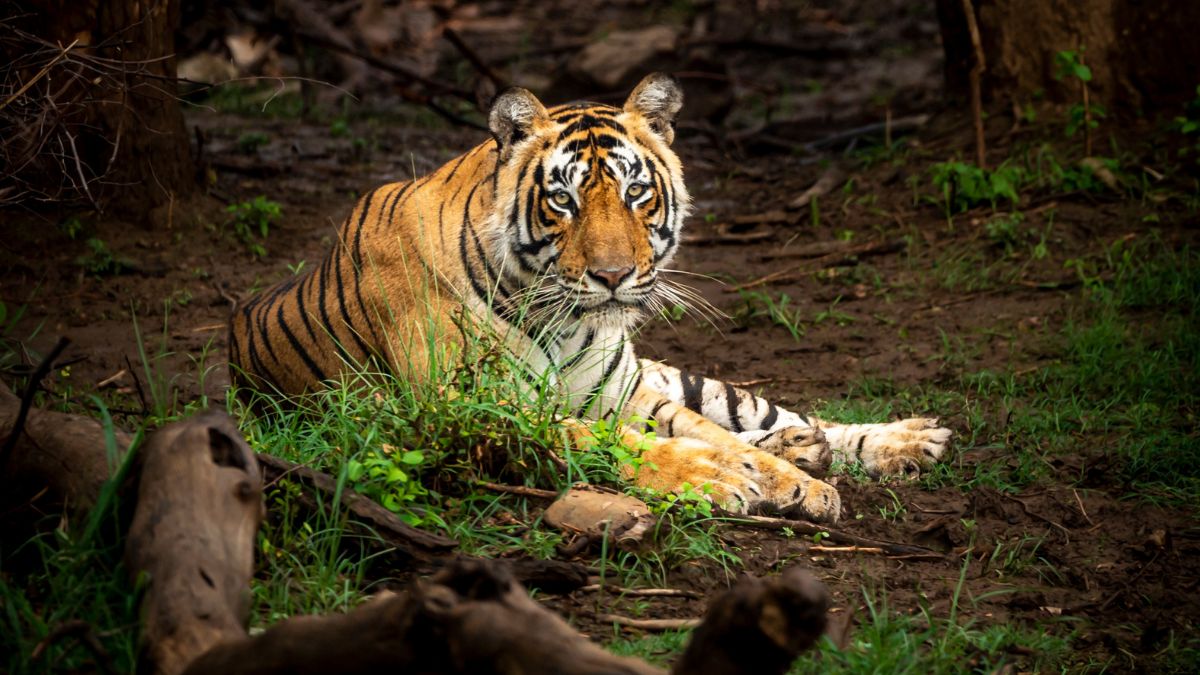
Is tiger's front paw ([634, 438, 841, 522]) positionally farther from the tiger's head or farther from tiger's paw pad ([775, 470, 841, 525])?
the tiger's head

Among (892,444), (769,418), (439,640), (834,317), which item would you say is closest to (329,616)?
(439,640)

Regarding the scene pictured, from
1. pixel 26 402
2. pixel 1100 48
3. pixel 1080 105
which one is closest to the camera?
pixel 26 402

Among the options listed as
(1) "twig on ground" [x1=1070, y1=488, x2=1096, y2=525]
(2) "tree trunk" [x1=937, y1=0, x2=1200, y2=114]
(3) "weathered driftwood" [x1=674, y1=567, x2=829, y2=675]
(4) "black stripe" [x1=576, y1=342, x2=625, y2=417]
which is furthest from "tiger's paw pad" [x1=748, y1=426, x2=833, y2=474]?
(2) "tree trunk" [x1=937, y1=0, x2=1200, y2=114]

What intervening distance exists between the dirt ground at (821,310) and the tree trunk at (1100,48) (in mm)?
380

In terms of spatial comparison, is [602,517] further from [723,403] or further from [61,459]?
[723,403]

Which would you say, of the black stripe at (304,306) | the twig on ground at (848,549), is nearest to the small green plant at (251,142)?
the black stripe at (304,306)

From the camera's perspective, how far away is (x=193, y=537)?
243 cm

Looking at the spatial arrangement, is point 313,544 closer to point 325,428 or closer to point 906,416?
point 325,428

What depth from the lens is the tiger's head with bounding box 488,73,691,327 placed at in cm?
404

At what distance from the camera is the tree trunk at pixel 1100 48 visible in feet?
23.0

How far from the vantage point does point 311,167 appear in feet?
27.3

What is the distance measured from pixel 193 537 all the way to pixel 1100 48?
653 cm

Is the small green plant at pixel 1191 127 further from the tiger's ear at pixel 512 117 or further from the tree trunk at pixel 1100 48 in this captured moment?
the tiger's ear at pixel 512 117

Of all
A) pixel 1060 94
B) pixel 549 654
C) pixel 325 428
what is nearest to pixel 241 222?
pixel 325 428
